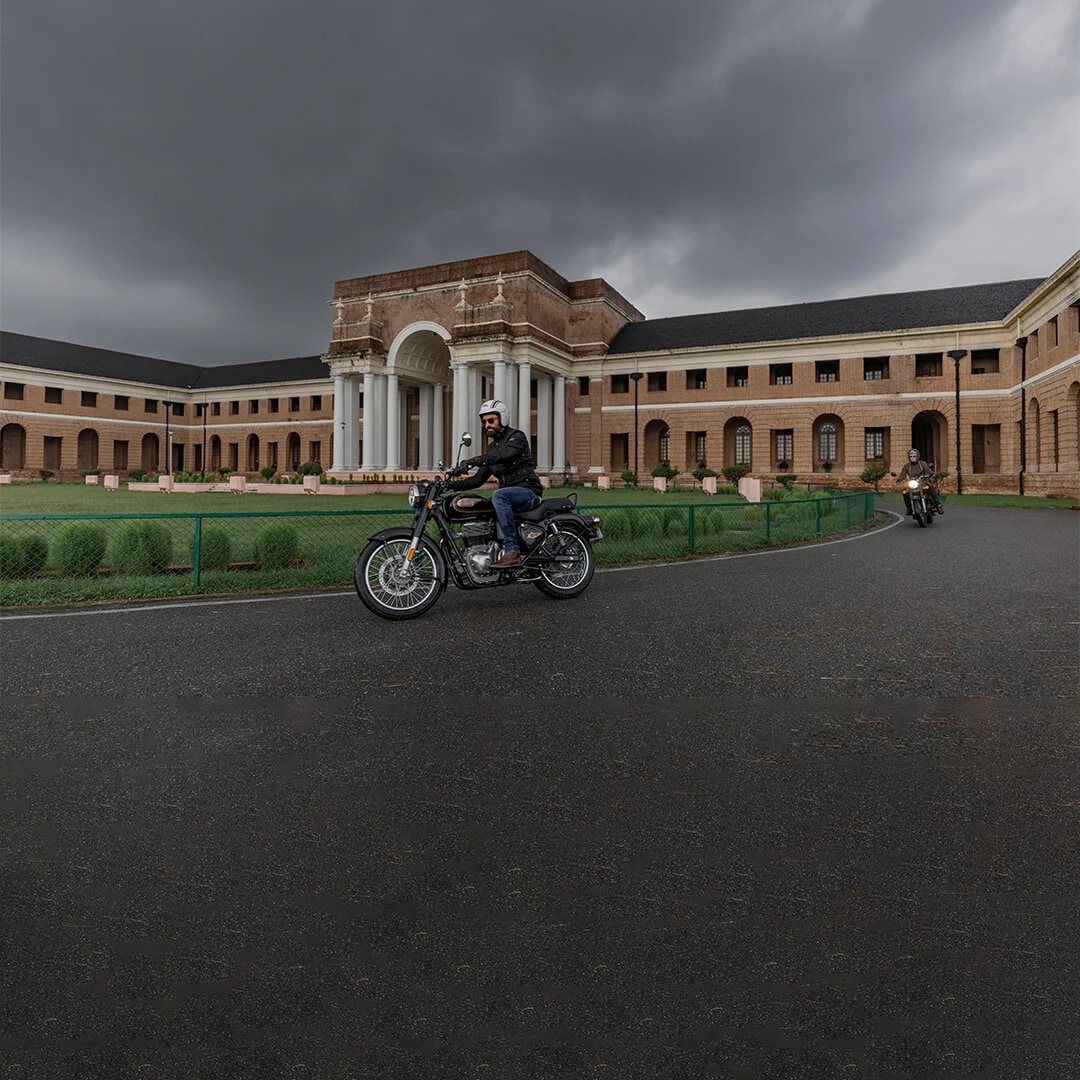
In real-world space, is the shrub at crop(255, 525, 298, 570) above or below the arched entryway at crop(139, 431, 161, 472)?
below

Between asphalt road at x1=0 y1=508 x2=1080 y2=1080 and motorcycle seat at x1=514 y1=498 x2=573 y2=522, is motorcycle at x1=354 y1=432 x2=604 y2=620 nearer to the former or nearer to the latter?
motorcycle seat at x1=514 y1=498 x2=573 y2=522

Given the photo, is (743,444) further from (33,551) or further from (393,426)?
(33,551)

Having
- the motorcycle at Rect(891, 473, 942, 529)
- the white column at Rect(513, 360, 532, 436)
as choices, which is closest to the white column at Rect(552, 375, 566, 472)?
the white column at Rect(513, 360, 532, 436)

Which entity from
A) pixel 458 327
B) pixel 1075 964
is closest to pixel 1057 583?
pixel 1075 964

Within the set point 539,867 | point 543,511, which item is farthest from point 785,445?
point 539,867

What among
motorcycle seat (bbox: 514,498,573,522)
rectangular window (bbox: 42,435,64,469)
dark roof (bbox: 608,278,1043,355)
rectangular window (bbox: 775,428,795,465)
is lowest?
motorcycle seat (bbox: 514,498,573,522)

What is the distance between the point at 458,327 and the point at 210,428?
3630 centimetres

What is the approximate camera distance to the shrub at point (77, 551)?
366 inches

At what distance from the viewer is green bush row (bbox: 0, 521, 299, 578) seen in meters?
9.29

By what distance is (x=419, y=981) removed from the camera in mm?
1847

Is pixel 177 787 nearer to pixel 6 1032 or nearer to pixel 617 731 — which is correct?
pixel 6 1032

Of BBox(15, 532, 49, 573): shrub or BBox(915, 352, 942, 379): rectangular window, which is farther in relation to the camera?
BBox(915, 352, 942, 379): rectangular window

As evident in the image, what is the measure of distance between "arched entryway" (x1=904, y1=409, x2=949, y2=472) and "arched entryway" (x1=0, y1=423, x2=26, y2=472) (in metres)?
67.7

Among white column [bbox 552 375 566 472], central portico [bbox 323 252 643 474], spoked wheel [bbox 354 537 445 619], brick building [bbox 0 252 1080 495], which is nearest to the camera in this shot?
spoked wheel [bbox 354 537 445 619]
